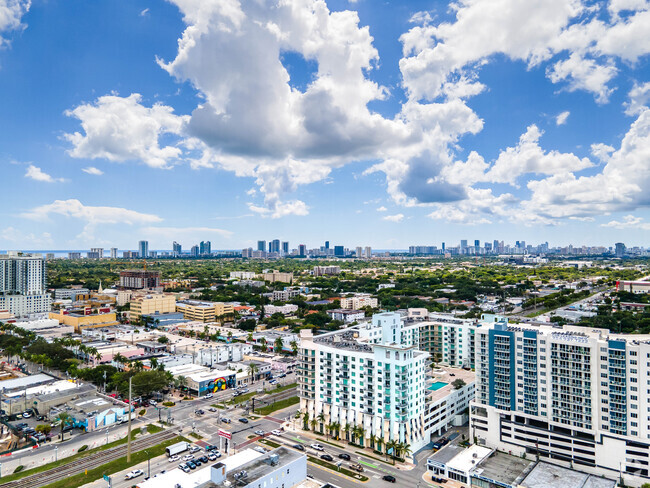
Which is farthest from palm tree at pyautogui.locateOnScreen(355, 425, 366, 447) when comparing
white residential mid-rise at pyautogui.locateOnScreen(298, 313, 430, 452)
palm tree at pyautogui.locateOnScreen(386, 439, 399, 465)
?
palm tree at pyautogui.locateOnScreen(386, 439, 399, 465)

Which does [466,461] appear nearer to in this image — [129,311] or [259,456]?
[259,456]

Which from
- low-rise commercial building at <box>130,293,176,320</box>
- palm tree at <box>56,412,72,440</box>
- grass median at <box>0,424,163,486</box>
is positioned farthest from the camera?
low-rise commercial building at <box>130,293,176,320</box>

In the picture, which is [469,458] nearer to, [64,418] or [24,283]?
[64,418]

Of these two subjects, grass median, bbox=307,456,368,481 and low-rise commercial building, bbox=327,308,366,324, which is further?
low-rise commercial building, bbox=327,308,366,324

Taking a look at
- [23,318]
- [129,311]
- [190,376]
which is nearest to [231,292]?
[129,311]

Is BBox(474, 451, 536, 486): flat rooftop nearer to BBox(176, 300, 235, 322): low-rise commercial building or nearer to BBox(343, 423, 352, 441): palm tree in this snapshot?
BBox(343, 423, 352, 441): palm tree

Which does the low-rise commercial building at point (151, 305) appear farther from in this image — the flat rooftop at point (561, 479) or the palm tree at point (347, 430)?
the flat rooftop at point (561, 479)

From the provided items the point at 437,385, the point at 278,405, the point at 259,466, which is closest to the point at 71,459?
the point at 259,466
